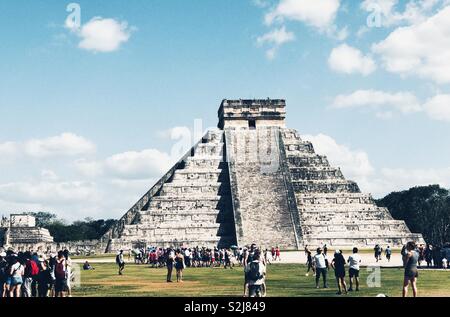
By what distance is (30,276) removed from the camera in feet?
42.4

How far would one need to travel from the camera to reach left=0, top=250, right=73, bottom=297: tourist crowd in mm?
12000

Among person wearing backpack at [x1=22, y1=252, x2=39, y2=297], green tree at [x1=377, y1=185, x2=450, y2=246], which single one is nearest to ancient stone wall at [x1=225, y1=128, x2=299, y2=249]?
green tree at [x1=377, y1=185, x2=450, y2=246]

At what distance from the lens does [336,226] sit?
40.7 m

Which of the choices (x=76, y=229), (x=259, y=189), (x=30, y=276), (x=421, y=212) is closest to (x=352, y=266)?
(x=30, y=276)

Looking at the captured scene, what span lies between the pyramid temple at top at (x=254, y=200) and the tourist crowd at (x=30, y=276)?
25090 mm

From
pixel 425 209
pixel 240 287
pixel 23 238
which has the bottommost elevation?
pixel 240 287

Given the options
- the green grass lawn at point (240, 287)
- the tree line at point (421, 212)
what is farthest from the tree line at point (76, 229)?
the green grass lawn at point (240, 287)

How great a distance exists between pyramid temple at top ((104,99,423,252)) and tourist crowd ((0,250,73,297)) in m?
25.1

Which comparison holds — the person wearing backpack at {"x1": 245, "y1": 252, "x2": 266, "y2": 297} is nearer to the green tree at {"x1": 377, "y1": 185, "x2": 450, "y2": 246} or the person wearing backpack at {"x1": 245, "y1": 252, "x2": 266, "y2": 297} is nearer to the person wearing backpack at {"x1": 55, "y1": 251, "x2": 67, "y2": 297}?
the person wearing backpack at {"x1": 55, "y1": 251, "x2": 67, "y2": 297}

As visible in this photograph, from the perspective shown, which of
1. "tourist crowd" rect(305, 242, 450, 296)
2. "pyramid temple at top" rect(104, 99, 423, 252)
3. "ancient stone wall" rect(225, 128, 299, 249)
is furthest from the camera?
"pyramid temple at top" rect(104, 99, 423, 252)

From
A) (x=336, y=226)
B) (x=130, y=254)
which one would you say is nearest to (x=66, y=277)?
(x=130, y=254)

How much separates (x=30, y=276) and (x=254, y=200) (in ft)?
96.8

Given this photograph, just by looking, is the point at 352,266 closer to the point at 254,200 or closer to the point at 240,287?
the point at 240,287

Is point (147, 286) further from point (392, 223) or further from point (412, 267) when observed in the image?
point (392, 223)
